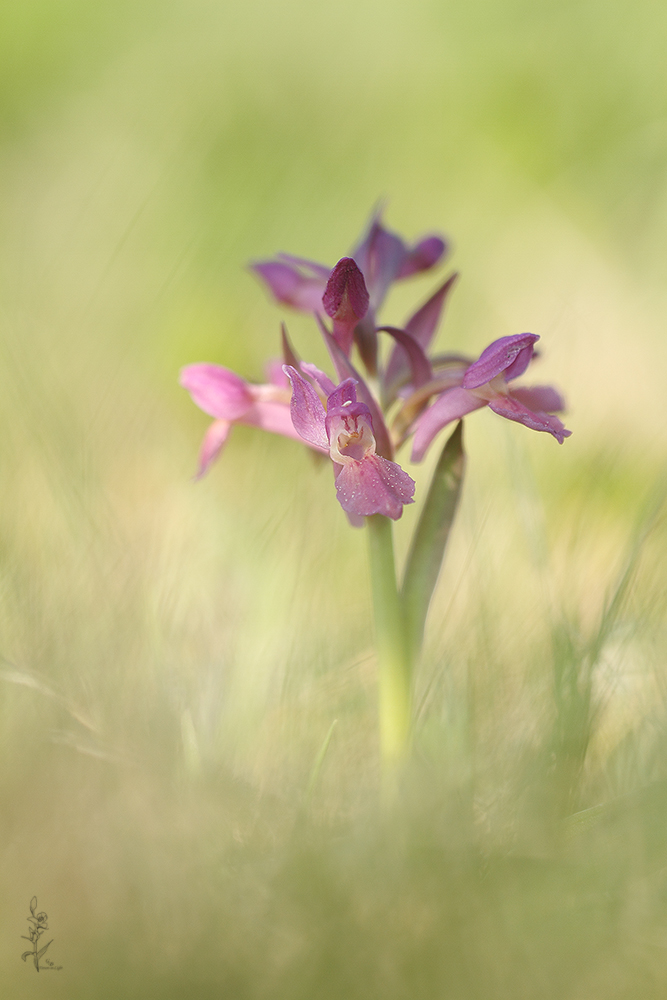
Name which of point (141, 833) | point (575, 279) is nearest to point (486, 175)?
point (575, 279)

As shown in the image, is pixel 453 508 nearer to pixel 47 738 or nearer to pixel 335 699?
pixel 335 699

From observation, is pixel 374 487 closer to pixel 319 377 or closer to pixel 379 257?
pixel 319 377

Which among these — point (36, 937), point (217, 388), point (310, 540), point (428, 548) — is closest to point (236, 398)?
point (217, 388)

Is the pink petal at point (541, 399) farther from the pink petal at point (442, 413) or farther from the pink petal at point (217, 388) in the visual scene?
the pink petal at point (217, 388)

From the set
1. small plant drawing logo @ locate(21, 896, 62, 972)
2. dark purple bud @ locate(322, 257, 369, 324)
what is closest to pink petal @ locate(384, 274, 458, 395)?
dark purple bud @ locate(322, 257, 369, 324)

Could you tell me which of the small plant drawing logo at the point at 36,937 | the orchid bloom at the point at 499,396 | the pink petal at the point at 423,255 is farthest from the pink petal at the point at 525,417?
the small plant drawing logo at the point at 36,937

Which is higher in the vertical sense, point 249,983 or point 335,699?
point 335,699
